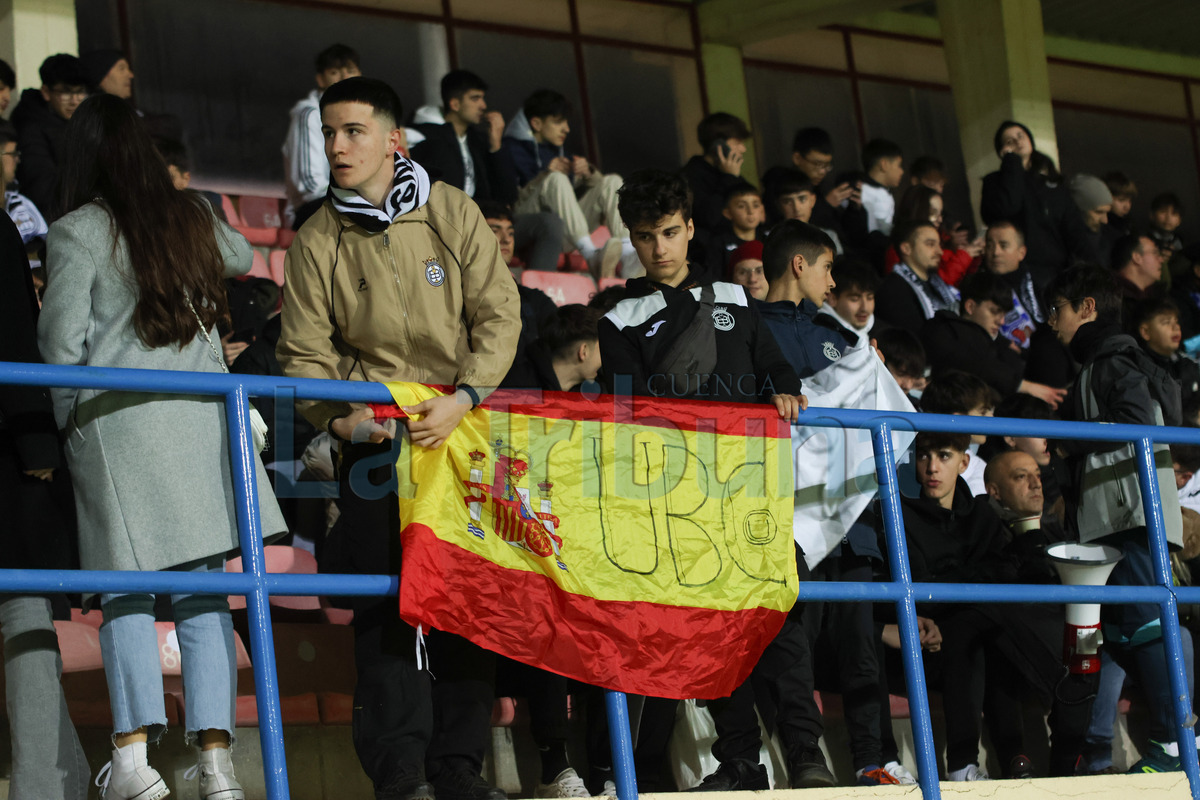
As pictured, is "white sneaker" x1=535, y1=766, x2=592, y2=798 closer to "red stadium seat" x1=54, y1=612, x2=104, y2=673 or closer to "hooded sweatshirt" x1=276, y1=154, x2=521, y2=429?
"hooded sweatshirt" x1=276, y1=154, x2=521, y2=429

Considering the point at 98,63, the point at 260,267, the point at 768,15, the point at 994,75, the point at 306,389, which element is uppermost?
the point at 768,15

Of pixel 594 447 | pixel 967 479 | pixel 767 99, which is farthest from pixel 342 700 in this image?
pixel 767 99

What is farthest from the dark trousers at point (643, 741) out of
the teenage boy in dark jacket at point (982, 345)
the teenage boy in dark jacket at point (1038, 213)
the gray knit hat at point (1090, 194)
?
the gray knit hat at point (1090, 194)

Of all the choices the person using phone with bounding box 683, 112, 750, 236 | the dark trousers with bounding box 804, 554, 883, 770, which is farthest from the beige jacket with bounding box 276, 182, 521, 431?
the person using phone with bounding box 683, 112, 750, 236

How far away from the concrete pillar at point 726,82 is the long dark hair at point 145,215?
10.4 meters

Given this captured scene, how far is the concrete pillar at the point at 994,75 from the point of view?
42.2 feet

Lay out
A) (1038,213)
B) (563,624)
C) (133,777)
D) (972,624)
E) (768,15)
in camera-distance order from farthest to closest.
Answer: (768,15) → (1038,213) → (972,624) → (563,624) → (133,777)

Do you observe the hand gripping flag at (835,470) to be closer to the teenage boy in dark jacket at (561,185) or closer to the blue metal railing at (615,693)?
the blue metal railing at (615,693)

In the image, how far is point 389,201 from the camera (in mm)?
3994

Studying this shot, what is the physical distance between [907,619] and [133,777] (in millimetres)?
2171

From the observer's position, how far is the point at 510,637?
12.6 ft

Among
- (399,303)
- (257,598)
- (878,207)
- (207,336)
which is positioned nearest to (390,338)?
(399,303)

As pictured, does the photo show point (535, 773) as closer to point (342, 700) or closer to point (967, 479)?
point (342, 700)

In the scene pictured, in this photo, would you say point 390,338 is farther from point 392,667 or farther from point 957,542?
point 957,542
